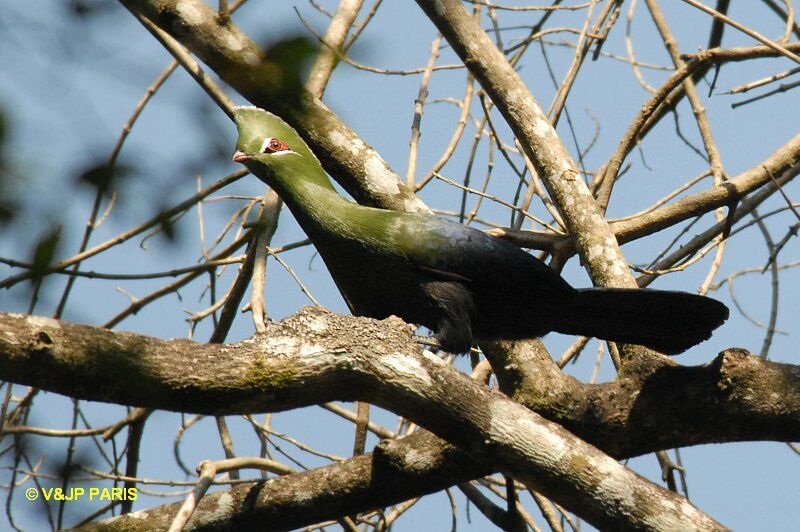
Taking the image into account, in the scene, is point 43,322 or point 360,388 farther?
point 360,388

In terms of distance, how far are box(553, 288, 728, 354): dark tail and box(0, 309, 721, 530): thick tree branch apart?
3.16ft

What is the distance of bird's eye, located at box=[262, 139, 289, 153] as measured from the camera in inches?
146

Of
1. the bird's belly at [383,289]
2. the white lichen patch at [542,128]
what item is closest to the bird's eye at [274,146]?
the bird's belly at [383,289]

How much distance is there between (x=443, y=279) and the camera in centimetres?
360

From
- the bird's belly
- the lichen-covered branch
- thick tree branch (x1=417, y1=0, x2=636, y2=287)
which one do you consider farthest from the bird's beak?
thick tree branch (x1=417, y1=0, x2=636, y2=287)

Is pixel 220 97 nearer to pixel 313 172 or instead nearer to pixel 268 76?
pixel 313 172

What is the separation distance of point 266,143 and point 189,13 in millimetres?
916

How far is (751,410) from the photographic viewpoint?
2.97 meters

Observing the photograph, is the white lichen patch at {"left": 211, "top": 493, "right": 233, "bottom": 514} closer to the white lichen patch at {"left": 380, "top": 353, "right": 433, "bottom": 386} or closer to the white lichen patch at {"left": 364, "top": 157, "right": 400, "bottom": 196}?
the white lichen patch at {"left": 380, "top": 353, "right": 433, "bottom": 386}

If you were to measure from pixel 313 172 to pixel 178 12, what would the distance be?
45.2 inches

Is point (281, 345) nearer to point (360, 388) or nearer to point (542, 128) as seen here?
point (360, 388)

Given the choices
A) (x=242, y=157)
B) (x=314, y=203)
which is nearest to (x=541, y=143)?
(x=314, y=203)

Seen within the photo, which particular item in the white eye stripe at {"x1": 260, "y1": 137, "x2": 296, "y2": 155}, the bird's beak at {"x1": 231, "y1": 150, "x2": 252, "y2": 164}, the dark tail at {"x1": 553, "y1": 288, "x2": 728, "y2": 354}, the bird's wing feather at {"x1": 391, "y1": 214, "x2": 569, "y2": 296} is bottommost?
the dark tail at {"x1": 553, "y1": 288, "x2": 728, "y2": 354}

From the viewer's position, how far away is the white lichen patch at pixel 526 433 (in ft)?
8.96
